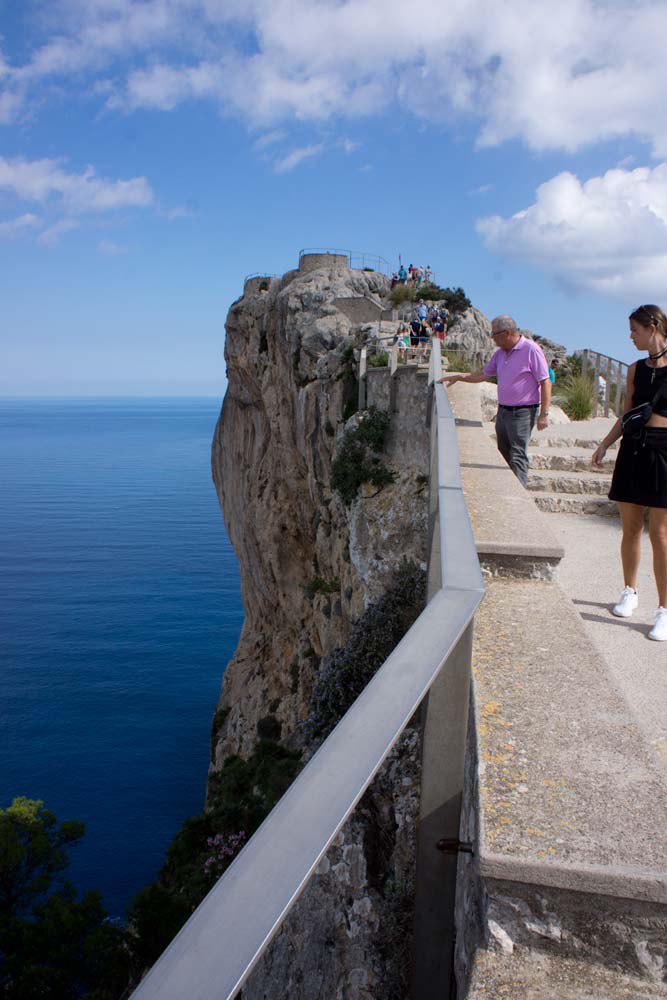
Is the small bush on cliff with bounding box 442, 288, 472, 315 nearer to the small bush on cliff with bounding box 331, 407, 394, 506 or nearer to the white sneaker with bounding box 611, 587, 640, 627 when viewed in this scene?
the small bush on cliff with bounding box 331, 407, 394, 506

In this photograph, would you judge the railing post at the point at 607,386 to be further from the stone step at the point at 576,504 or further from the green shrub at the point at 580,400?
the stone step at the point at 576,504

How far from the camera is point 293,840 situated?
2.87 ft

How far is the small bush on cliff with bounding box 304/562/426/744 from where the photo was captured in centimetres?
819

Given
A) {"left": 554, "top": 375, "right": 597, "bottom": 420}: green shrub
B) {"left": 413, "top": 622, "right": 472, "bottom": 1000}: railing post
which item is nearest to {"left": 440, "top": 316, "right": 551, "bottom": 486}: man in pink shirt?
{"left": 413, "top": 622, "right": 472, "bottom": 1000}: railing post

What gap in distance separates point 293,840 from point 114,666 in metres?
44.2

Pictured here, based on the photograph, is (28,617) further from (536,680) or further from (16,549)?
(536,680)

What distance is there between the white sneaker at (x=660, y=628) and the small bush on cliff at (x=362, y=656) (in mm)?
4678

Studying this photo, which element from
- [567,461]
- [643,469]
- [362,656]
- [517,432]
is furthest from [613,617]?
[362,656]

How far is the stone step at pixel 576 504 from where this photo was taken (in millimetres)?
6062

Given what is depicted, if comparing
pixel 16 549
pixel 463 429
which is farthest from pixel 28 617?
pixel 463 429

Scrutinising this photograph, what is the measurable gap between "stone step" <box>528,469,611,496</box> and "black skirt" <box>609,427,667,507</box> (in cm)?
270

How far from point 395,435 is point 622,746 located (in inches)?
550

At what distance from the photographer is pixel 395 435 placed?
51.0 ft

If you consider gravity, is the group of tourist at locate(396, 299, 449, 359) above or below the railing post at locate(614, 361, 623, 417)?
above
